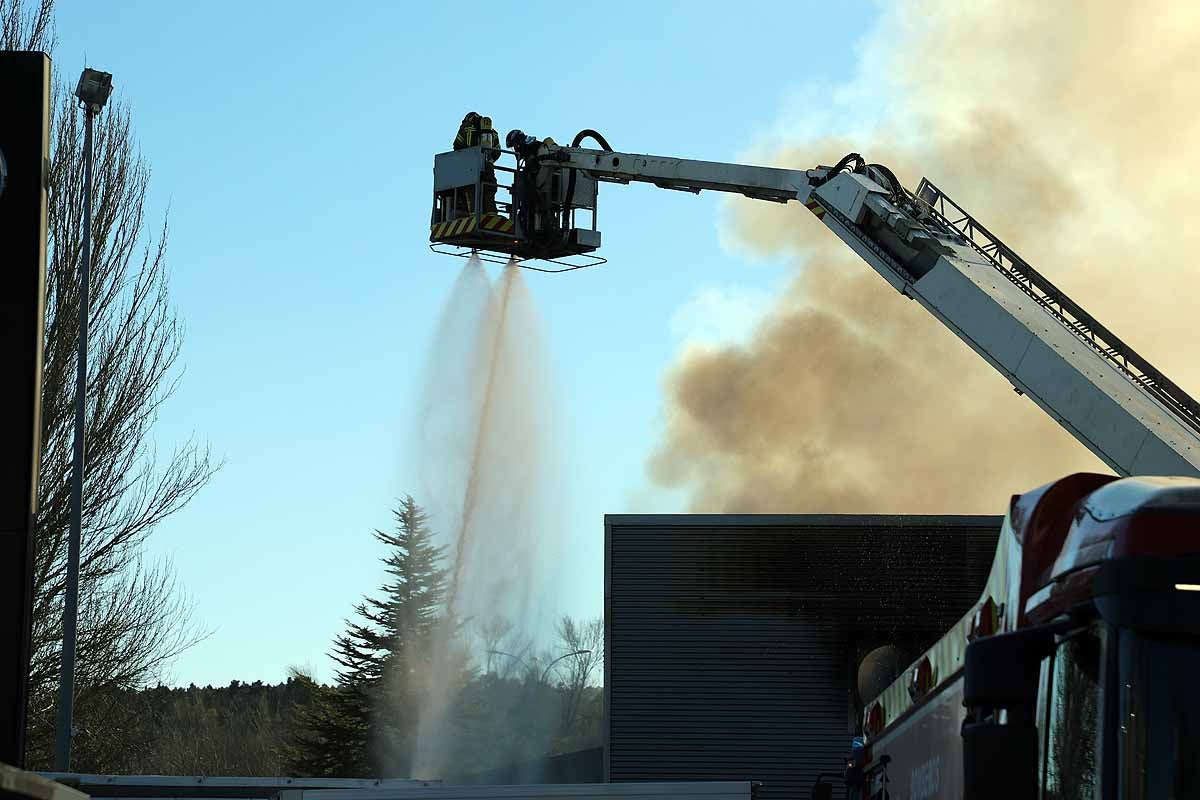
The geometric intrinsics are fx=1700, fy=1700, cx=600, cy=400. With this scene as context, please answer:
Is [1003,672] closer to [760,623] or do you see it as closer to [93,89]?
[93,89]

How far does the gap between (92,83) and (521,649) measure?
19154 millimetres

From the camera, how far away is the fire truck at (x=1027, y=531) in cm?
438

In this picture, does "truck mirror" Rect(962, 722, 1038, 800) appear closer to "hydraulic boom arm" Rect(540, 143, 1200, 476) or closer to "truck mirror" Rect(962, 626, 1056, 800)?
"truck mirror" Rect(962, 626, 1056, 800)

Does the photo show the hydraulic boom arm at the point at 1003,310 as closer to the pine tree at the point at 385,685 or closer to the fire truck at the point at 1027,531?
the fire truck at the point at 1027,531

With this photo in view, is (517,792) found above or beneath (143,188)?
beneath

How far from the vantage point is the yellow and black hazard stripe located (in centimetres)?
1894

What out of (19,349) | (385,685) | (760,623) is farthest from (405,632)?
(19,349)

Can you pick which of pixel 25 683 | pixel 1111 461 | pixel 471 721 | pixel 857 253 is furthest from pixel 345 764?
pixel 25 683

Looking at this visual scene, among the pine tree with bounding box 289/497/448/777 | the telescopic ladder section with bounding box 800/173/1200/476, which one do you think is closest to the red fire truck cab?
the telescopic ladder section with bounding box 800/173/1200/476

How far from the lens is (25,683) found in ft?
18.6

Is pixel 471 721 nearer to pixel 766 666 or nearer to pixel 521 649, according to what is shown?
pixel 521 649

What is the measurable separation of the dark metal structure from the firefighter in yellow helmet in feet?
42.7

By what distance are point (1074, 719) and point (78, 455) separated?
1771 cm

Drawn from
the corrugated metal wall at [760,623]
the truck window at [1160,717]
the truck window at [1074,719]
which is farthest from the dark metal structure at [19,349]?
the corrugated metal wall at [760,623]
